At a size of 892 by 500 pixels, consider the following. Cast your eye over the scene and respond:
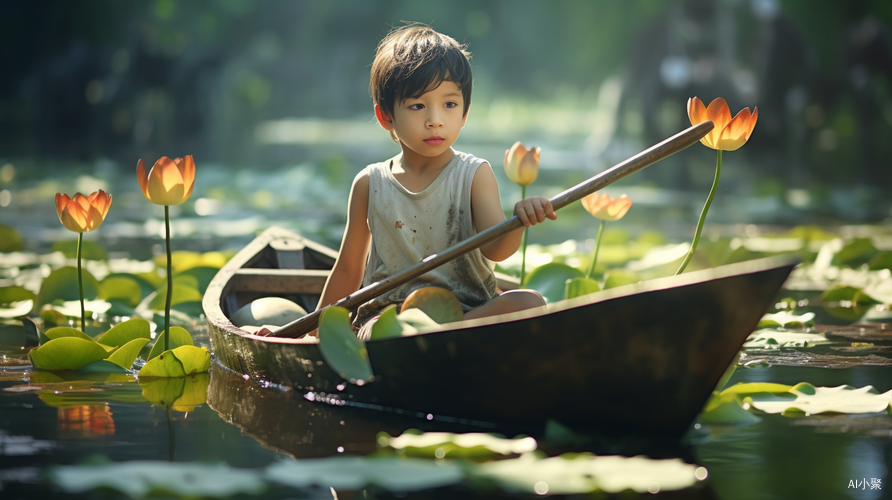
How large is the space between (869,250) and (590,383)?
3.06m

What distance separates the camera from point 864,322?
3.17 m

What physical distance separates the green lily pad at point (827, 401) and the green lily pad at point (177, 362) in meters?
1.39

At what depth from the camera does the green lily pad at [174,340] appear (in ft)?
8.02

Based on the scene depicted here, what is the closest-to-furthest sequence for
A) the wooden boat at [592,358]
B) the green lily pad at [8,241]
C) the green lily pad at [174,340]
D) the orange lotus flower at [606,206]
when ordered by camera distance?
the wooden boat at [592,358]
the green lily pad at [174,340]
the orange lotus flower at [606,206]
the green lily pad at [8,241]

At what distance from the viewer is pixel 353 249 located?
95.7 inches

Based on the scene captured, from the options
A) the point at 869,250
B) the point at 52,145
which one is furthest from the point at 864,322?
the point at 52,145

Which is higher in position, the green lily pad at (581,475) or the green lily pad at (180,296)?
the green lily pad at (180,296)

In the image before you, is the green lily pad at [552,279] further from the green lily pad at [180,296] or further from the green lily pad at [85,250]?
the green lily pad at [85,250]

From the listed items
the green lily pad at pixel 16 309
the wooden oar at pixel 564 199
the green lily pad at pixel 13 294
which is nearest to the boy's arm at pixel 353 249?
the wooden oar at pixel 564 199

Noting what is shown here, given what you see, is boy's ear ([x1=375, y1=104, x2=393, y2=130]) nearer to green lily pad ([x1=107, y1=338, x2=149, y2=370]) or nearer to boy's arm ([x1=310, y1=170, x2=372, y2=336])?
boy's arm ([x1=310, y1=170, x2=372, y2=336])

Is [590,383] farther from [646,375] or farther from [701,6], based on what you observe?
[701,6]

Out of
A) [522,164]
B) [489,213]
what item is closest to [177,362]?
[489,213]

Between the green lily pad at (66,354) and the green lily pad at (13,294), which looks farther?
the green lily pad at (13,294)

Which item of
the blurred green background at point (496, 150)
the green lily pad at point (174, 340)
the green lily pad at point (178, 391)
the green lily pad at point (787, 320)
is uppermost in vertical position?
the blurred green background at point (496, 150)
